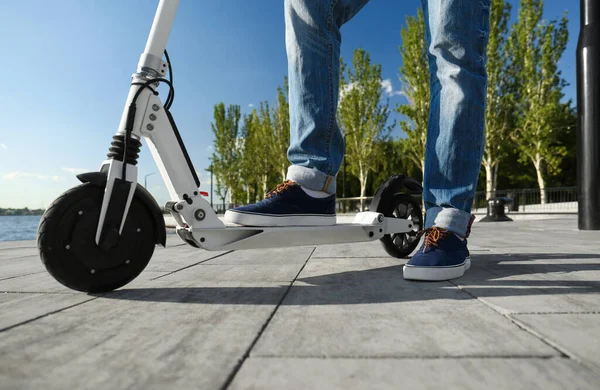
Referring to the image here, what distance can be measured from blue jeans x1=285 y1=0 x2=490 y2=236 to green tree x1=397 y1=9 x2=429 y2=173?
65.3 feet

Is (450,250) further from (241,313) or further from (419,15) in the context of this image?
(419,15)

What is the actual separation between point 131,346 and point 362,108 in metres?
25.5

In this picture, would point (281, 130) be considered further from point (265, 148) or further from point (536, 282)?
point (536, 282)

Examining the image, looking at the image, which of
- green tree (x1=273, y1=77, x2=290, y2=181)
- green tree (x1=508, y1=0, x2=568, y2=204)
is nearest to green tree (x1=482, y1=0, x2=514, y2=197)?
green tree (x1=508, y1=0, x2=568, y2=204)

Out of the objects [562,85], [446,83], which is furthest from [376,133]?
[446,83]

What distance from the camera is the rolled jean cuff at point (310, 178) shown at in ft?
5.99

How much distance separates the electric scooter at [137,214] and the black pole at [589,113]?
4870 mm

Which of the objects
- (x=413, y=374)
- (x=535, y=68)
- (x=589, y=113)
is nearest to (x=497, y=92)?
(x=535, y=68)

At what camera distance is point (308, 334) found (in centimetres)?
89

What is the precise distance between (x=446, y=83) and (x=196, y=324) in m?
1.55

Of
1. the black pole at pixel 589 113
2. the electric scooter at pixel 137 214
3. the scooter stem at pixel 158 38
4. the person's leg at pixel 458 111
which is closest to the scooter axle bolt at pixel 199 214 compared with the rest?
the electric scooter at pixel 137 214

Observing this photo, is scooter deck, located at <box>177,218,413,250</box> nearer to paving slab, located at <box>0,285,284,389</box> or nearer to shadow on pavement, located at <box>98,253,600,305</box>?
shadow on pavement, located at <box>98,253,600,305</box>

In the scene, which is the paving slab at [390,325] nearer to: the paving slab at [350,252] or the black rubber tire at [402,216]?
the black rubber tire at [402,216]

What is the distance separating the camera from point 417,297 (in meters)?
1.26
